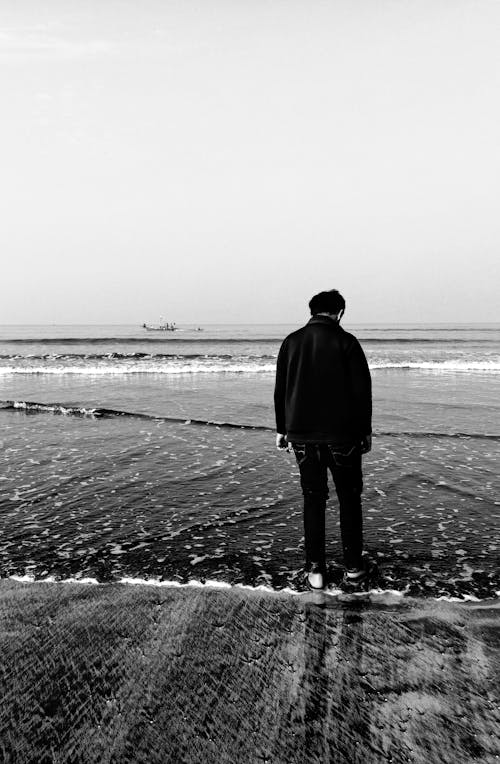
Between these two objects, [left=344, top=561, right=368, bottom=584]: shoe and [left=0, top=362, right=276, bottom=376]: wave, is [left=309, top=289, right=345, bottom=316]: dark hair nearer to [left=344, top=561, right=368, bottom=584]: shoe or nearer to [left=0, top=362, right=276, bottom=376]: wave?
[left=344, top=561, right=368, bottom=584]: shoe

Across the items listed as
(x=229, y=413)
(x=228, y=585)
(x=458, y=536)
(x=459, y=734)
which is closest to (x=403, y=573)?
(x=458, y=536)

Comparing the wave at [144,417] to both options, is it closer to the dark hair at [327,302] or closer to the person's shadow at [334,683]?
the dark hair at [327,302]

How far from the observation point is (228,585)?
3662mm

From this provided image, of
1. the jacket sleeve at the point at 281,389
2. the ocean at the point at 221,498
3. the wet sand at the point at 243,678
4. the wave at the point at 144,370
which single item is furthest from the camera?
the wave at the point at 144,370

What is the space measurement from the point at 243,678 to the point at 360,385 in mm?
2064

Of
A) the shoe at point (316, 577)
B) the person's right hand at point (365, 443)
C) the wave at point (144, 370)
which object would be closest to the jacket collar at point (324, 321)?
the person's right hand at point (365, 443)

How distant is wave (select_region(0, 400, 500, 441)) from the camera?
31.6 ft

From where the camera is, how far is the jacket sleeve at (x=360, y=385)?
11.5 feet

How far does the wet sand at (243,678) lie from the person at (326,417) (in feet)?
1.51

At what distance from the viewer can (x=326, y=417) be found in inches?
139

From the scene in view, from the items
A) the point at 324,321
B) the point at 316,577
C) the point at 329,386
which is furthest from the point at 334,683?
the point at 324,321

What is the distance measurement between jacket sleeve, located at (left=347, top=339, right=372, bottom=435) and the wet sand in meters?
1.35

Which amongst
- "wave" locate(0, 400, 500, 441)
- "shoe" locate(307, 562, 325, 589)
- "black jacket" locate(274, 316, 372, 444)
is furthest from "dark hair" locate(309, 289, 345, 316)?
"wave" locate(0, 400, 500, 441)

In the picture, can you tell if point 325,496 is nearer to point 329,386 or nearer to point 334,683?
point 329,386
